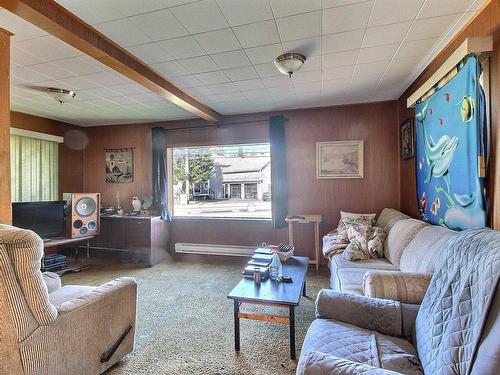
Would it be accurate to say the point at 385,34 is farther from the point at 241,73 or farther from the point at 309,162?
the point at 309,162

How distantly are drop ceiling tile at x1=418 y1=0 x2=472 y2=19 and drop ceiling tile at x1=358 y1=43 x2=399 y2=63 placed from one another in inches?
16.0

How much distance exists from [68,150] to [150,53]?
3624 millimetres

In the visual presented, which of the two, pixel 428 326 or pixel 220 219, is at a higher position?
pixel 220 219

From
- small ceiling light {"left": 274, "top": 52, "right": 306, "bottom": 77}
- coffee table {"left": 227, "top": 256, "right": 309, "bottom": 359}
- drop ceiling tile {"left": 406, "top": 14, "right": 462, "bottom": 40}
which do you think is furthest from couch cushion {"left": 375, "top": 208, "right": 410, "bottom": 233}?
small ceiling light {"left": 274, "top": 52, "right": 306, "bottom": 77}

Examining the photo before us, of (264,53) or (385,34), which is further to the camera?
(264,53)

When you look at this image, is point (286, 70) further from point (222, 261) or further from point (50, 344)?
point (222, 261)

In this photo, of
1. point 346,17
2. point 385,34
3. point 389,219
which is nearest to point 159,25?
point 346,17

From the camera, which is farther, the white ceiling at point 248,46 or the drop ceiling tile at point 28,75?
the drop ceiling tile at point 28,75

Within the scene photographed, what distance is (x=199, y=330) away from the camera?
224cm

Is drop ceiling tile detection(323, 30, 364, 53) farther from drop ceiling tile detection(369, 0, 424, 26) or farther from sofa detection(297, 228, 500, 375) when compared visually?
sofa detection(297, 228, 500, 375)

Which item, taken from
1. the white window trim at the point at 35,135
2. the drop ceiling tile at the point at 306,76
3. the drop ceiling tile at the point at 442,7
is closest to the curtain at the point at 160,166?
the white window trim at the point at 35,135

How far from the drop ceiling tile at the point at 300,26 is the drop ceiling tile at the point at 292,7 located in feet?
0.15

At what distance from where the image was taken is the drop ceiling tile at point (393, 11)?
5.66ft

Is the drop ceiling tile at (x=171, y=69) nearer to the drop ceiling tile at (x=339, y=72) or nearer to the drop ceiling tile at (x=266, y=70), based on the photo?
the drop ceiling tile at (x=266, y=70)
